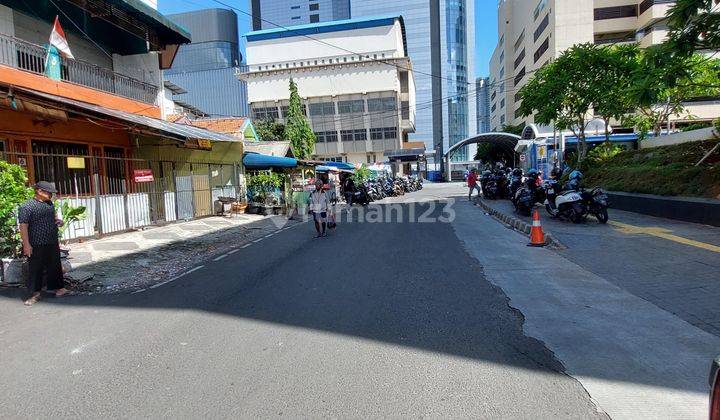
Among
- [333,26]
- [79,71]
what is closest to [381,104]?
[333,26]

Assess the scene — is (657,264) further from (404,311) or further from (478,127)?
(478,127)

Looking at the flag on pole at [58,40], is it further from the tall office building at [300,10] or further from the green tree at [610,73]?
the tall office building at [300,10]

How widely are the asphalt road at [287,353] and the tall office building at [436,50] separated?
328 feet

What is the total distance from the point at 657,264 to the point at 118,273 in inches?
362

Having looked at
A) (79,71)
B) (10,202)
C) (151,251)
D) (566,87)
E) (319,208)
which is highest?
(566,87)

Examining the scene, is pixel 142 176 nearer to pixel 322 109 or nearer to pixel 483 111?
pixel 322 109

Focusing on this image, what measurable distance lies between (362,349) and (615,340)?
2.41 m

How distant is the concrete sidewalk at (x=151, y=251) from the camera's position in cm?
822

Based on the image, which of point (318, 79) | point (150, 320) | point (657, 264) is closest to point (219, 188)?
point (150, 320)

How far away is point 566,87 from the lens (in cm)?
2161

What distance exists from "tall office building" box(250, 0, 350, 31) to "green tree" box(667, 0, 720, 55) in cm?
12035

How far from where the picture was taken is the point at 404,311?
5574 millimetres

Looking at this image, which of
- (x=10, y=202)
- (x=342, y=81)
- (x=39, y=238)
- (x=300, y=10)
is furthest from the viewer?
(x=300, y=10)

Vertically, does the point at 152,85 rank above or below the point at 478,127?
below
